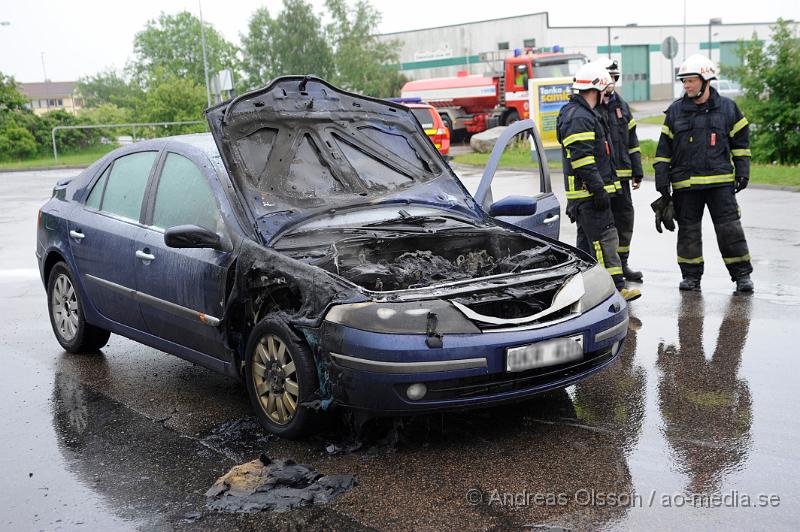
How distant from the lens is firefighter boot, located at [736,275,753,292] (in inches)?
307

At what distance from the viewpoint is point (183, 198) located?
5555 mm

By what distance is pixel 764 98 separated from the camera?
19500 millimetres

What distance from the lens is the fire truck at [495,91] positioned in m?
31.2

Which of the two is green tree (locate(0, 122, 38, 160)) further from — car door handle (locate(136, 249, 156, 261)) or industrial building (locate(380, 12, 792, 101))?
car door handle (locate(136, 249, 156, 261))

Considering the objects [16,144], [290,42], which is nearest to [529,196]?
[16,144]

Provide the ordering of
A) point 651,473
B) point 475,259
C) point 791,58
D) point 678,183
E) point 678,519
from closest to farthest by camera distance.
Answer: point 678,519 < point 651,473 < point 475,259 < point 678,183 < point 791,58

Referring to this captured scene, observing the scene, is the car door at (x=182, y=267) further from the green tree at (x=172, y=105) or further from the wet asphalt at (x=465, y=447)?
the green tree at (x=172, y=105)

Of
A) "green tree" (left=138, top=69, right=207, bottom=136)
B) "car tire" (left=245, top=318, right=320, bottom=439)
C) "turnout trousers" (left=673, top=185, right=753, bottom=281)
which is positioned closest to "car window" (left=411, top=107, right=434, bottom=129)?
"green tree" (left=138, top=69, right=207, bottom=136)

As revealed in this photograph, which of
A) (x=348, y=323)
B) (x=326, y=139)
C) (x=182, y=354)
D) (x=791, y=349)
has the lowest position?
(x=791, y=349)

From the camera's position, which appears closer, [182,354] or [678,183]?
[182,354]

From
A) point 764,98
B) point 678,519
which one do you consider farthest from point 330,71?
point 678,519

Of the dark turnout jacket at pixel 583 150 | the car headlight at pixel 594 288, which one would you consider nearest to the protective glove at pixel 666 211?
the dark turnout jacket at pixel 583 150

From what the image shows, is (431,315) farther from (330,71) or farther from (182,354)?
(330,71)

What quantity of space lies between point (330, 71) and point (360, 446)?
6760 cm
